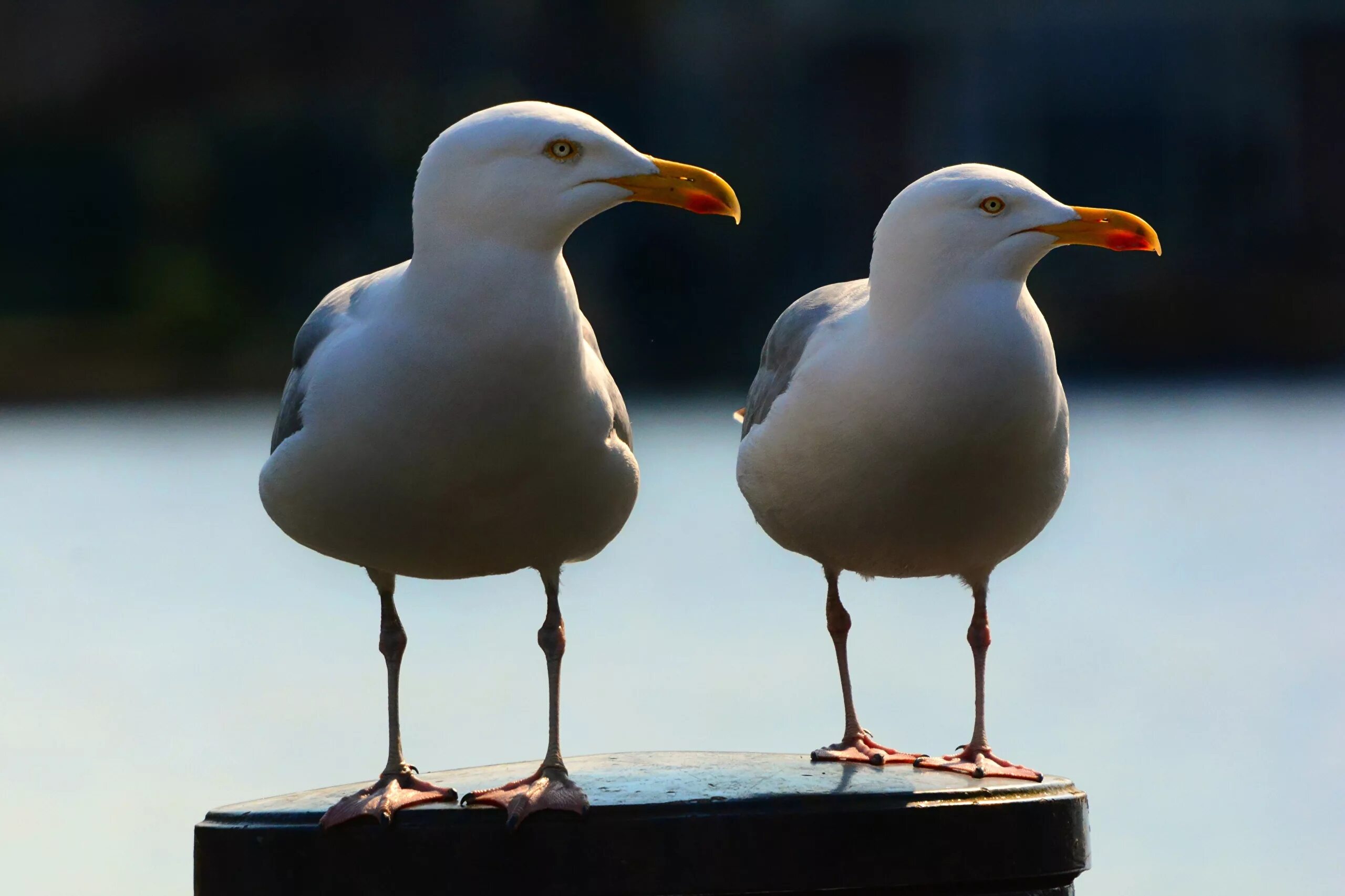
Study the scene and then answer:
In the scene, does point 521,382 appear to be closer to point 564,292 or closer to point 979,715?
point 564,292

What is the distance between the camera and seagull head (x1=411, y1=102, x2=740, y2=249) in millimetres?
3697

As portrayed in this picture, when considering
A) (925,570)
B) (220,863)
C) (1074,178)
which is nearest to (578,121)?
(925,570)

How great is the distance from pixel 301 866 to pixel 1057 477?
1.79 metres

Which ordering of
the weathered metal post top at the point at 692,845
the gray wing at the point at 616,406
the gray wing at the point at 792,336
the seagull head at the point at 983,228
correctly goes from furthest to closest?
the gray wing at the point at 792,336 < the seagull head at the point at 983,228 < the gray wing at the point at 616,406 < the weathered metal post top at the point at 692,845

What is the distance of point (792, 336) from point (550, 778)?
144cm

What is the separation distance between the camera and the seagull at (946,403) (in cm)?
401

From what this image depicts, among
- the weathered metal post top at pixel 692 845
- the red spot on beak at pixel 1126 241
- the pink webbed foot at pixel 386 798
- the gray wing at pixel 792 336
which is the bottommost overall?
the weathered metal post top at pixel 692 845

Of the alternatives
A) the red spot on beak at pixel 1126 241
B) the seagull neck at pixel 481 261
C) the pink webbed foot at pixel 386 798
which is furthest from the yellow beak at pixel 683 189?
the pink webbed foot at pixel 386 798

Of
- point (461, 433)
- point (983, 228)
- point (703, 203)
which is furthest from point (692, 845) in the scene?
point (983, 228)

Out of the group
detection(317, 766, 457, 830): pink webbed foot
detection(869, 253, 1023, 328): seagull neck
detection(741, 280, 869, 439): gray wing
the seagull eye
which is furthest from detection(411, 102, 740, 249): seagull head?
detection(317, 766, 457, 830): pink webbed foot

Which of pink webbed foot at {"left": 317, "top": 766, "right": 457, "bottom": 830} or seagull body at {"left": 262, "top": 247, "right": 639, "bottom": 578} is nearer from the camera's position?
pink webbed foot at {"left": 317, "top": 766, "right": 457, "bottom": 830}

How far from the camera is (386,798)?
3.59m

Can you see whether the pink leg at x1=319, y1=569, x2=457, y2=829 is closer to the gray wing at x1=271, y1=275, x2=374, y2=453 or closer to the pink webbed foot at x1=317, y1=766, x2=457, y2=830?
the pink webbed foot at x1=317, y1=766, x2=457, y2=830

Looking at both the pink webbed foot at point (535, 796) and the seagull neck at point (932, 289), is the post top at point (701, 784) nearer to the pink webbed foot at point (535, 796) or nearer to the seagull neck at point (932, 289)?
the pink webbed foot at point (535, 796)
